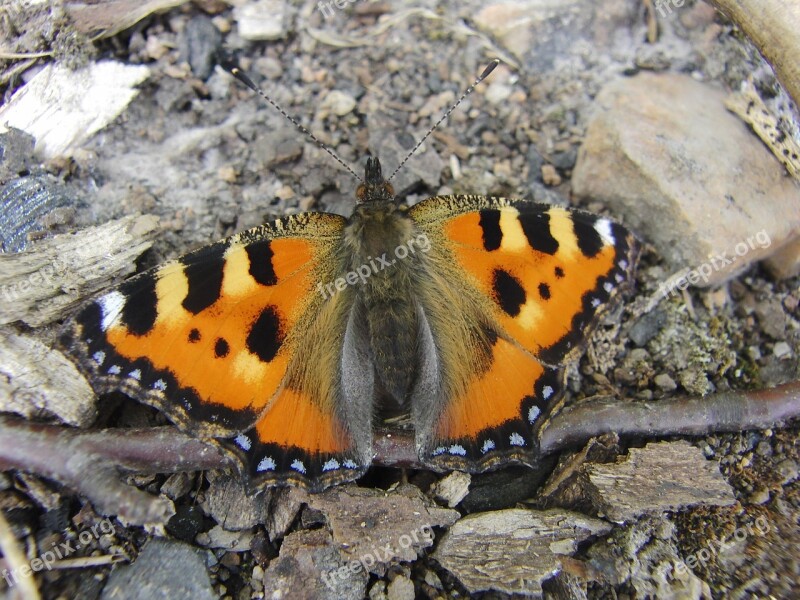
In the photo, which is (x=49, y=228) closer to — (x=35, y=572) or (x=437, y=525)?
(x=35, y=572)

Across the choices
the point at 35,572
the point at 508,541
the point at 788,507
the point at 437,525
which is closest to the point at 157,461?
the point at 35,572

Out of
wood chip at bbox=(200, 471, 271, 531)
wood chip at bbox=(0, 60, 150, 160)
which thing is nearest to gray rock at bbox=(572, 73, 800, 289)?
wood chip at bbox=(200, 471, 271, 531)

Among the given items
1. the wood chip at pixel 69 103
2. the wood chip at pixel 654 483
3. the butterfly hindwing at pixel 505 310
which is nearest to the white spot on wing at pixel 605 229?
the butterfly hindwing at pixel 505 310

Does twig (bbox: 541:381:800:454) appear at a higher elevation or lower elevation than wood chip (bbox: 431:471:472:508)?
higher

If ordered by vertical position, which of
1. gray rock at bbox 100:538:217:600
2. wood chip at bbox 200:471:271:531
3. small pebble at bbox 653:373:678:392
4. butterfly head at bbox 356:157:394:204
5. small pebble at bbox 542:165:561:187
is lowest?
gray rock at bbox 100:538:217:600

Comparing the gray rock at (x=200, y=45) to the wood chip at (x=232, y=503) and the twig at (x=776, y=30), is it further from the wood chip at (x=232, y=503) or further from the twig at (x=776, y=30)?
the twig at (x=776, y=30)

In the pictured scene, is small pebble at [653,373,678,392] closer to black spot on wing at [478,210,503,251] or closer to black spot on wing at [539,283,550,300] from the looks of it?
black spot on wing at [539,283,550,300]

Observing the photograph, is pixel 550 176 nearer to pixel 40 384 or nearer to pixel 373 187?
pixel 373 187
